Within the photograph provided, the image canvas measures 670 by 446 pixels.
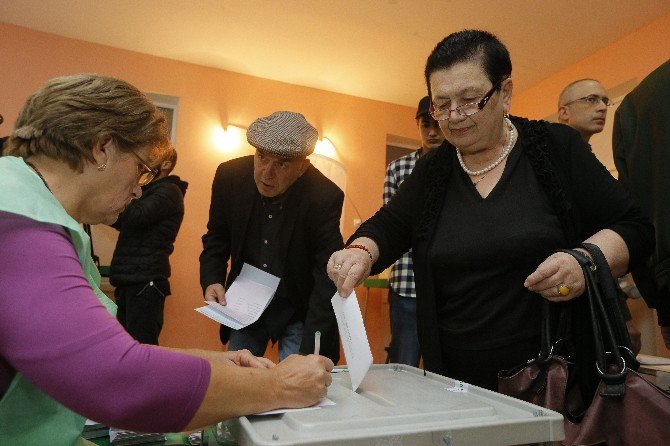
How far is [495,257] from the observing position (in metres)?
1.15

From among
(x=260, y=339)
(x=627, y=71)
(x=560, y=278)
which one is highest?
(x=627, y=71)

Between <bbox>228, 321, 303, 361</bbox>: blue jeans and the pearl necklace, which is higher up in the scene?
the pearl necklace

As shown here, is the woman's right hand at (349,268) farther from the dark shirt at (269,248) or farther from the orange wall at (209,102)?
the orange wall at (209,102)

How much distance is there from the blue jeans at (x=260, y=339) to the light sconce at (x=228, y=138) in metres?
2.76

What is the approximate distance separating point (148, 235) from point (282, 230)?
0.96 metres

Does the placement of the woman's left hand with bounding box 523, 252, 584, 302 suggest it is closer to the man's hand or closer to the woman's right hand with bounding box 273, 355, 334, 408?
the woman's right hand with bounding box 273, 355, 334, 408

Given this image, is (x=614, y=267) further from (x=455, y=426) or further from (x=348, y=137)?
(x=348, y=137)

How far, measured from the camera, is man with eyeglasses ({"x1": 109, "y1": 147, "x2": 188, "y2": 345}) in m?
2.53

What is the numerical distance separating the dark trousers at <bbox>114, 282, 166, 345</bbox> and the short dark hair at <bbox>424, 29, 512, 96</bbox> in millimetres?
1877

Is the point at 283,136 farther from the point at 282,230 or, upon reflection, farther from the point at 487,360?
the point at 487,360

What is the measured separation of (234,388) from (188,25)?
12.2ft

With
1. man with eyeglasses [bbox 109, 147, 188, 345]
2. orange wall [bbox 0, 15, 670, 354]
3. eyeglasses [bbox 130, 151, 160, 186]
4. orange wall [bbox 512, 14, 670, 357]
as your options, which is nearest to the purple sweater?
eyeglasses [bbox 130, 151, 160, 186]

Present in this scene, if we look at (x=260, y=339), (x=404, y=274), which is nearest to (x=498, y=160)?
(x=260, y=339)

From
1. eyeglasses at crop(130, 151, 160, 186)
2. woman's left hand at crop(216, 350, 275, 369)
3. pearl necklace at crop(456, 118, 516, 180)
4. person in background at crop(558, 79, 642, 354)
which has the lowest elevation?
woman's left hand at crop(216, 350, 275, 369)
